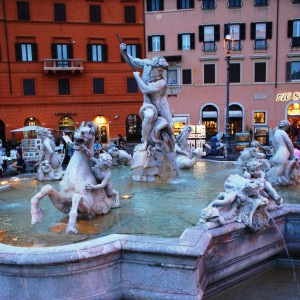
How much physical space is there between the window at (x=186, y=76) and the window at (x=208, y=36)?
217 centimetres

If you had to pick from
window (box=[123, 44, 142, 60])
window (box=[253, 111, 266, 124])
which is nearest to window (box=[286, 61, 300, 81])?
window (box=[253, 111, 266, 124])

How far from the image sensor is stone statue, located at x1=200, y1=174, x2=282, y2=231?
3578mm

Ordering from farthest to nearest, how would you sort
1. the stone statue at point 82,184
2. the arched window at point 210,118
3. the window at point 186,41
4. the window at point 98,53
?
1. the arched window at point 210,118
2. the window at point 186,41
3. the window at point 98,53
4. the stone statue at point 82,184

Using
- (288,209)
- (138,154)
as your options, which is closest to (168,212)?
(288,209)

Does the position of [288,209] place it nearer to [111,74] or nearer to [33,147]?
[33,147]

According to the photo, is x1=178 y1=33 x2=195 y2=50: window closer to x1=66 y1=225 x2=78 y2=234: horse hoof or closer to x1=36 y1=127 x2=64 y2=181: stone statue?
x1=36 y1=127 x2=64 y2=181: stone statue

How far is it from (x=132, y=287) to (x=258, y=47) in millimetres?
28245

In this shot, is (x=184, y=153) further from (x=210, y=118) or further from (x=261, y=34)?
(x=261, y=34)

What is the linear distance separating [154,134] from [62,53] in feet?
76.8

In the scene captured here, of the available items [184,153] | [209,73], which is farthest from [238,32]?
[184,153]

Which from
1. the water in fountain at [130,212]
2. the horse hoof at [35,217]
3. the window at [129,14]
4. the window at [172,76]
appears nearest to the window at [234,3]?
the window at [172,76]

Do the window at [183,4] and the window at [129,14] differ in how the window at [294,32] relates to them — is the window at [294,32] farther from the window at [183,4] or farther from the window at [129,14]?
the window at [129,14]

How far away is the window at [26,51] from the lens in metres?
27.1

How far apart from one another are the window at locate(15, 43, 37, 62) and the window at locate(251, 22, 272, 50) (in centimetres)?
1753
